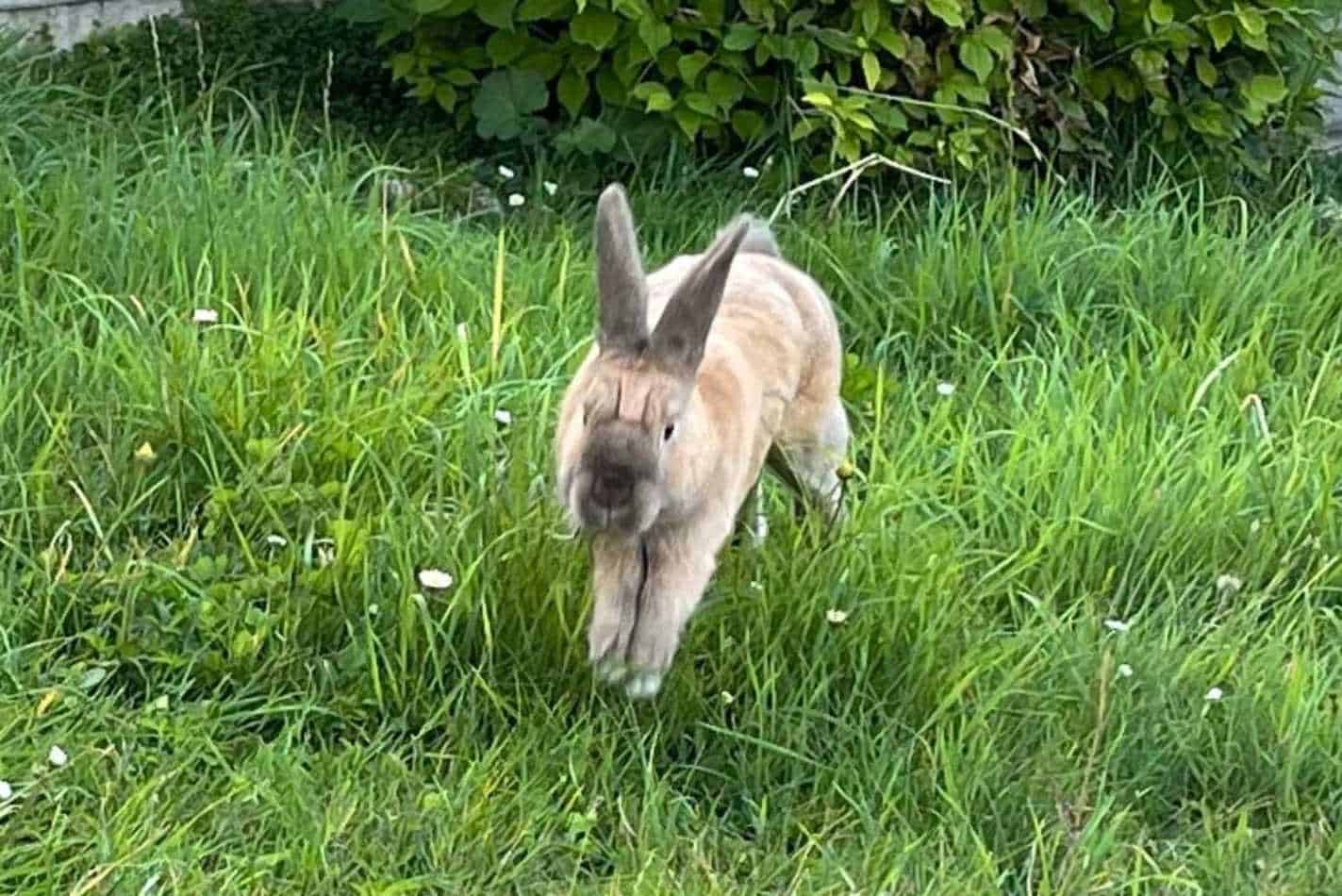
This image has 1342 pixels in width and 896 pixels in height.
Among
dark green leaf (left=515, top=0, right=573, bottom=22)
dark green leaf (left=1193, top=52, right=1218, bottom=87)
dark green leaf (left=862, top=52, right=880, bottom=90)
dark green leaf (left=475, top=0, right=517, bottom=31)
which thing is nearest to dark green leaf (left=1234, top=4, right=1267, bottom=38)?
dark green leaf (left=1193, top=52, right=1218, bottom=87)

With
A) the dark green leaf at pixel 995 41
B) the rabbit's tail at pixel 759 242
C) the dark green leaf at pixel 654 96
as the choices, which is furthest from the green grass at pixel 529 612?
the dark green leaf at pixel 995 41

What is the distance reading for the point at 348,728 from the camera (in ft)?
11.2

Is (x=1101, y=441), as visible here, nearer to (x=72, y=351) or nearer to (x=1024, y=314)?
(x=1024, y=314)

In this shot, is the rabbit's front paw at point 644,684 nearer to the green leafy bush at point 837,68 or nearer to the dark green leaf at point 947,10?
the green leafy bush at point 837,68

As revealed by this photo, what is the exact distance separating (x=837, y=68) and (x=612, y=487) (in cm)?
276

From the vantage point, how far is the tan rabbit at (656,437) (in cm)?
299

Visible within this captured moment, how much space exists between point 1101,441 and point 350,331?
1466 millimetres

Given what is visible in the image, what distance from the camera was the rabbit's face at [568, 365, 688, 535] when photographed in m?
2.96

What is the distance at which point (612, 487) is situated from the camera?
9.71 ft

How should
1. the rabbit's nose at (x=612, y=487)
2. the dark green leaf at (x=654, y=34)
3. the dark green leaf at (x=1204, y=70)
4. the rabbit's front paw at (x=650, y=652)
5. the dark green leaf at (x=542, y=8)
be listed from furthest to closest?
the dark green leaf at (x=1204, y=70)
the dark green leaf at (x=542, y=8)
the dark green leaf at (x=654, y=34)
the rabbit's front paw at (x=650, y=652)
the rabbit's nose at (x=612, y=487)

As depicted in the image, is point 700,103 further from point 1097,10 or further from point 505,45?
point 1097,10

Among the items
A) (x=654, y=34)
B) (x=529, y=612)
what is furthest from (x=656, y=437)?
(x=654, y=34)

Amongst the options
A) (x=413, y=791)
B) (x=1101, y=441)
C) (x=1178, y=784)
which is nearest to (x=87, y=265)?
(x=413, y=791)

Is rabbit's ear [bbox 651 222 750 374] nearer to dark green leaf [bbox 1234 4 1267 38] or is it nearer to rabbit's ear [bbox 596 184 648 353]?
rabbit's ear [bbox 596 184 648 353]
